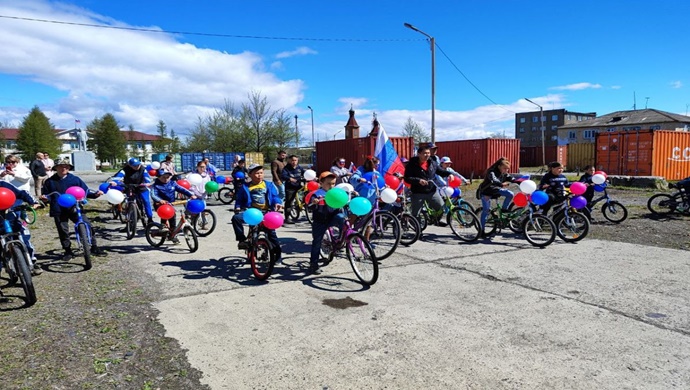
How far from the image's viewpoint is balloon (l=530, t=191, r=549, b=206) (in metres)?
8.54

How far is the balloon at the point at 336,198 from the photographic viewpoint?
6059mm

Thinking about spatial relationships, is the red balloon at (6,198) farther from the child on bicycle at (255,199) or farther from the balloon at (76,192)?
the child on bicycle at (255,199)

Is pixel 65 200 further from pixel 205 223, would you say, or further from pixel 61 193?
pixel 205 223

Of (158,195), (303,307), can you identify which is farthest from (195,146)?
(303,307)

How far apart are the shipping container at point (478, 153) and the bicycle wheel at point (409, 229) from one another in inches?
765

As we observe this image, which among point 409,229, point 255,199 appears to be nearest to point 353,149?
point 409,229

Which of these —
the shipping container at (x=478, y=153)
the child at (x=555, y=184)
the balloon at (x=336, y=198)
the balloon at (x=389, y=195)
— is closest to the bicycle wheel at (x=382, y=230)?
the balloon at (x=389, y=195)

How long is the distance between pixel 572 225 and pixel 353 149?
1738 cm

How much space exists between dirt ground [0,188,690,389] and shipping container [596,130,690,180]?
81.9ft

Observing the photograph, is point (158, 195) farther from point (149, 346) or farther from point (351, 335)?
point (351, 335)

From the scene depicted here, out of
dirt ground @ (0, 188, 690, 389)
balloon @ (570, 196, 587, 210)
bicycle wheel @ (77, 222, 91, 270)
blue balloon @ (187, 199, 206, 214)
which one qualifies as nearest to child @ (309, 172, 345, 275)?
dirt ground @ (0, 188, 690, 389)

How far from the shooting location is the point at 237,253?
26.6 ft

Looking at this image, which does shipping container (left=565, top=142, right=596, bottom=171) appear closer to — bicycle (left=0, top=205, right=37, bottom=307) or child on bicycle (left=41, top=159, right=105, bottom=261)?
child on bicycle (left=41, top=159, right=105, bottom=261)

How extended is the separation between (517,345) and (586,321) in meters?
1.09
